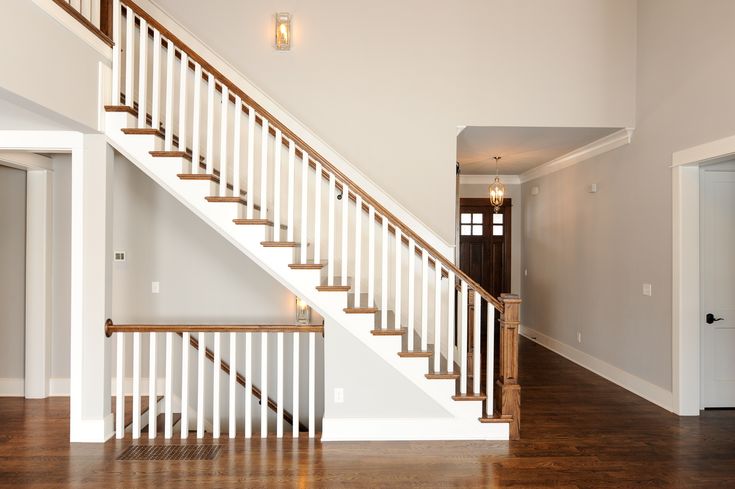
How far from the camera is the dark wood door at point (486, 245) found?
30.8 feet

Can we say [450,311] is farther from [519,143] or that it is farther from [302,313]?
[519,143]

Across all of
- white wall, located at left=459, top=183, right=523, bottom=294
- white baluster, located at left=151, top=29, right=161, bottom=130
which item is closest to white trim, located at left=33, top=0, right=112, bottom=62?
white baluster, located at left=151, top=29, right=161, bottom=130

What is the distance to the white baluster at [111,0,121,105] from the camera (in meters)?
4.14

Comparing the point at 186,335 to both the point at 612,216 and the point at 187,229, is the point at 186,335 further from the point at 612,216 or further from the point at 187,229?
the point at 612,216

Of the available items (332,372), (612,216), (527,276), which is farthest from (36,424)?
(527,276)

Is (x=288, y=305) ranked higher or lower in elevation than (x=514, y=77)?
lower

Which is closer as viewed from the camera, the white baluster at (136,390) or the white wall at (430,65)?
the white baluster at (136,390)

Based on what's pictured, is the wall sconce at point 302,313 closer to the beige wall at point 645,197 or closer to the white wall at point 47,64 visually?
the white wall at point 47,64

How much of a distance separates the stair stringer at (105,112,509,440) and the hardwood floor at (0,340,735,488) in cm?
14

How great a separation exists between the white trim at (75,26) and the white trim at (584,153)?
17.0ft

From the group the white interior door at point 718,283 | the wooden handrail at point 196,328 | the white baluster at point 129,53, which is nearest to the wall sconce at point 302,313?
the wooden handrail at point 196,328

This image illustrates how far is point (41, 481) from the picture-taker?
3.34 metres

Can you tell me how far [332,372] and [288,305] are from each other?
1.66 m

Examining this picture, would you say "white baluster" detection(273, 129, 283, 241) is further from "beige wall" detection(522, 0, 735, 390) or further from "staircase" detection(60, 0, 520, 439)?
"beige wall" detection(522, 0, 735, 390)
